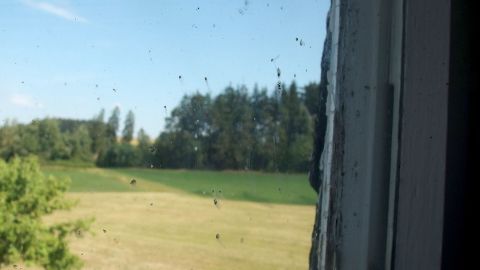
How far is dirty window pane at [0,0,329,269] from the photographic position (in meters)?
0.58

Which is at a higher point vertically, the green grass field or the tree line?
the tree line

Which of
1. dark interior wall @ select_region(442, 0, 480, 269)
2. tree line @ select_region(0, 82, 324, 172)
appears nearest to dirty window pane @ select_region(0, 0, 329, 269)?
tree line @ select_region(0, 82, 324, 172)

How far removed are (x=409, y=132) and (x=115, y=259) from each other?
43cm

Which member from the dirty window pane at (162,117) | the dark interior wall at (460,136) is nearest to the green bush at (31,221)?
the dirty window pane at (162,117)

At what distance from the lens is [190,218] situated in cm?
66

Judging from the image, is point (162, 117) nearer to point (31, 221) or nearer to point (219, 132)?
point (219, 132)

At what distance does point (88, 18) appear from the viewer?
23.7 inches

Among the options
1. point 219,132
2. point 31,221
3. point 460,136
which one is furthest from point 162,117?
point 460,136

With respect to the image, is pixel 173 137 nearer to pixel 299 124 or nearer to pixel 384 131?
pixel 299 124

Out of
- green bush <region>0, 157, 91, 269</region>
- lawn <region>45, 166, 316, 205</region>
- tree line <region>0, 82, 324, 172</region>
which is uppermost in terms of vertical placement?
tree line <region>0, 82, 324, 172</region>

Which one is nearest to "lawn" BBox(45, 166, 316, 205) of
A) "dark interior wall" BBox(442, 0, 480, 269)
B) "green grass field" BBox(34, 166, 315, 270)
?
"green grass field" BBox(34, 166, 315, 270)

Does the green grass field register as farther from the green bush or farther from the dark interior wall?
the dark interior wall

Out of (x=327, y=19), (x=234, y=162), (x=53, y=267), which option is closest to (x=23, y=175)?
(x=53, y=267)

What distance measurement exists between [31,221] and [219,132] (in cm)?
28
